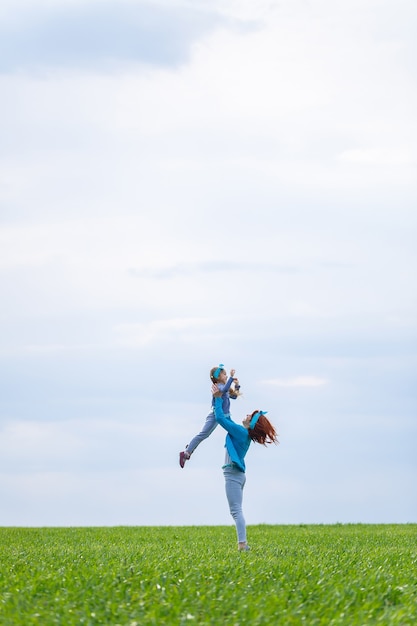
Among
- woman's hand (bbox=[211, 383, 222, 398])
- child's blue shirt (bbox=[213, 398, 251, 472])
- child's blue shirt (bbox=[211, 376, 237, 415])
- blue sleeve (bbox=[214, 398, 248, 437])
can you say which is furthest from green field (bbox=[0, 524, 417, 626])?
woman's hand (bbox=[211, 383, 222, 398])

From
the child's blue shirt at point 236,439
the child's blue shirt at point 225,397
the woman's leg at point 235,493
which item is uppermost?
the child's blue shirt at point 225,397

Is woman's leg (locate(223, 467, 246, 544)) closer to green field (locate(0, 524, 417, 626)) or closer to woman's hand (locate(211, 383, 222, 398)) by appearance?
green field (locate(0, 524, 417, 626))

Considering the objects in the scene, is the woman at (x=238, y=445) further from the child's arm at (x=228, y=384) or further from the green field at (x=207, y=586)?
the green field at (x=207, y=586)

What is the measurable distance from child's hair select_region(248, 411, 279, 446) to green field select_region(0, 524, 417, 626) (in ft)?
6.19

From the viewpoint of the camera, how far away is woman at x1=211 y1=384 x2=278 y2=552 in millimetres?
14336

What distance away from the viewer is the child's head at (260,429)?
47.6ft

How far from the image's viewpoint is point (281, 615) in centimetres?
859

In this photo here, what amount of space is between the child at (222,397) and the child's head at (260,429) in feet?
1.51

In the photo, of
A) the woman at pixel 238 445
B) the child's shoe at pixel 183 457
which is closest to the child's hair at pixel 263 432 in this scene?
the woman at pixel 238 445

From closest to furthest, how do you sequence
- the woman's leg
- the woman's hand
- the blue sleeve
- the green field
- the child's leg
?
the green field < the woman's leg < the blue sleeve < the woman's hand < the child's leg

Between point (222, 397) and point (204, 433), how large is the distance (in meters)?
1.73

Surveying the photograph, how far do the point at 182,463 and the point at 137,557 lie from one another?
376 cm

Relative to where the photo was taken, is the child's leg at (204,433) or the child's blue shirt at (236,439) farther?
the child's leg at (204,433)

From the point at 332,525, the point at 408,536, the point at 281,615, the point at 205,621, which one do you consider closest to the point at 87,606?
the point at 205,621
